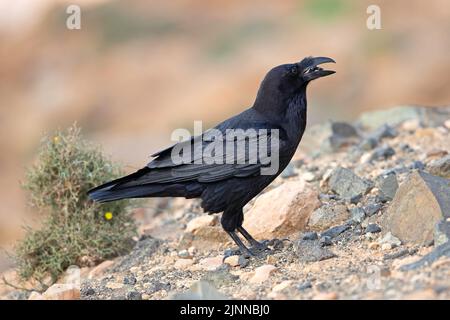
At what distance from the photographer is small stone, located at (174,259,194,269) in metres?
7.11

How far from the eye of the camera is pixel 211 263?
275 inches

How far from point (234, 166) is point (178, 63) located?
1855 centimetres

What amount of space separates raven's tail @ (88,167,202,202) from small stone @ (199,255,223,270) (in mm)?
579

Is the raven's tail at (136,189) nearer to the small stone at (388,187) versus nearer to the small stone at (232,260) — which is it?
the small stone at (232,260)

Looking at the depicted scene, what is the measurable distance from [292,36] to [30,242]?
715 inches

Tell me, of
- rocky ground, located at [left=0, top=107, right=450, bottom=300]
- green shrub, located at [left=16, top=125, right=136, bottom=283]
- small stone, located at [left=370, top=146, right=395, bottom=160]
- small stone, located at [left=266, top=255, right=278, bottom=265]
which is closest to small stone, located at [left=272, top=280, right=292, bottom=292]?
rocky ground, located at [left=0, top=107, right=450, bottom=300]

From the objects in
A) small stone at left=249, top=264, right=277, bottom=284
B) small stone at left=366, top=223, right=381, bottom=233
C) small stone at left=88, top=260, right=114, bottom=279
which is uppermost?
small stone at left=366, top=223, right=381, bottom=233

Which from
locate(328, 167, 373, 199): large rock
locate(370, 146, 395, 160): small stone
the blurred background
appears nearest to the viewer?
locate(328, 167, 373, 199): large rock

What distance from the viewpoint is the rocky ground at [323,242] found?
5508 mm

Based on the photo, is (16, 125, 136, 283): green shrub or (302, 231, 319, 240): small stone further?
(16, 125, 136, 283): green shrub

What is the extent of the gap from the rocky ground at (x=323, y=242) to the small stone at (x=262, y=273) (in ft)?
0.04

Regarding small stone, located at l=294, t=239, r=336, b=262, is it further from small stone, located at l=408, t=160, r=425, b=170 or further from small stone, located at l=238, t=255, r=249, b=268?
small stone, located at l=408, t=160, r=425, b=170

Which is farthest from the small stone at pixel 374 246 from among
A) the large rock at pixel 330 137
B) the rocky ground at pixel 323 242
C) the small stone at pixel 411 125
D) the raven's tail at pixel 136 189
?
the small stone at pixel 411 125
